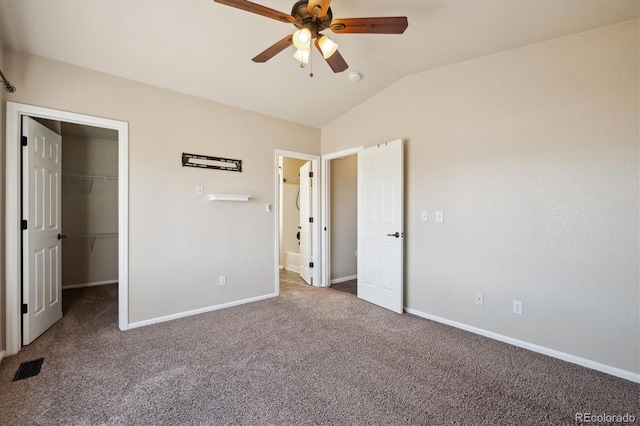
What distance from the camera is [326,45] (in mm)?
1949

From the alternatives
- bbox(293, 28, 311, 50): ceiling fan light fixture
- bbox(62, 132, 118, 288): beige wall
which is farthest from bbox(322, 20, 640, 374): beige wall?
bbox(62, 132, 118, 288): beige wall

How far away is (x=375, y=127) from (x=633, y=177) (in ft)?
8.11

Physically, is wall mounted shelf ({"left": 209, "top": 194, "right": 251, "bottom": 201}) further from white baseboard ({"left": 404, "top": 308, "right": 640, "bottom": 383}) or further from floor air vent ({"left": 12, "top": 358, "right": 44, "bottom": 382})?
white baseboard ({"left": 404, "top": 308, "right": 640, "bottom": 383})

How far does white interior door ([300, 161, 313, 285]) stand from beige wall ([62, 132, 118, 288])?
125 inches

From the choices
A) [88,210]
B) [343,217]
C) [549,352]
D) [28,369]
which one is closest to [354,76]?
[343,217]

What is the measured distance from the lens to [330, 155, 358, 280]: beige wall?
467 centimetres

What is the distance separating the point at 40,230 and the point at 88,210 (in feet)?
7.32

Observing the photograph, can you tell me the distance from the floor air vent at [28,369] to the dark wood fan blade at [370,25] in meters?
3.35

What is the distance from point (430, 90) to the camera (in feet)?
10.3

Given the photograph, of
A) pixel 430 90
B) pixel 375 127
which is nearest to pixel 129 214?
pixel 375 127

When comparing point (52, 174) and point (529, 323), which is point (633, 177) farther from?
point (52, 174)

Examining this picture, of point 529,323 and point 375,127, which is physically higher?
point 375,127

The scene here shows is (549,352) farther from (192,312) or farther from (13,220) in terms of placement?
(13,220)

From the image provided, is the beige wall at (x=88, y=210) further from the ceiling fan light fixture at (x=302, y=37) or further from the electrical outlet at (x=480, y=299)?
the electrical outlet at (x=480, y=299)
